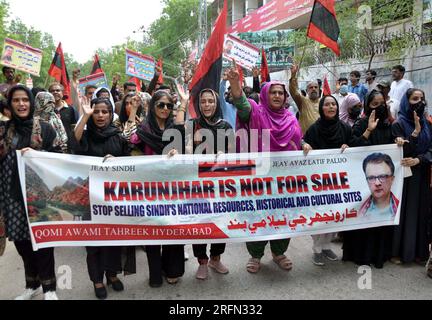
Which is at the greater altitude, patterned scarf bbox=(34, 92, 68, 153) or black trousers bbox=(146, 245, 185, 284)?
patterned scarf bbox=(34, 92, 68, 153)

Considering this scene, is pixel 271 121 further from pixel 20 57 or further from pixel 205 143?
pixel 20 57

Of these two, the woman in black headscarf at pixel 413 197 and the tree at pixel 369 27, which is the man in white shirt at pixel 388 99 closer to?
the woman in black headscarf at pixel 413 197

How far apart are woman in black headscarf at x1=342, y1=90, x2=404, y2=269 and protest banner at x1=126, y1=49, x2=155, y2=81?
6.65 m

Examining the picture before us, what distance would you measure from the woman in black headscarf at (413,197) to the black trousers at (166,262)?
A: 2.23 metres

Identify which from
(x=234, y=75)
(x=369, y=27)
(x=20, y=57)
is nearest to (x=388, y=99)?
(x=234, y=75)

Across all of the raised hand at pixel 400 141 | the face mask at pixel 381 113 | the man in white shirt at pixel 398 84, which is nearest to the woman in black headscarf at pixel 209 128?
the face mask at pixel 381 113

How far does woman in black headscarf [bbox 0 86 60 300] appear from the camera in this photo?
2.71 meters

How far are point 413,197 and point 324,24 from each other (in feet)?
7.54

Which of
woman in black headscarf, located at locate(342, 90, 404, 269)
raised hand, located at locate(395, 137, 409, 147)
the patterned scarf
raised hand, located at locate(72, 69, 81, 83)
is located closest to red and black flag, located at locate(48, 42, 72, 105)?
raised hand, located at locate(72, 69, 81, 83)

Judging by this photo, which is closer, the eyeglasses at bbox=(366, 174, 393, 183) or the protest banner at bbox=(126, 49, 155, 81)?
the eyeglasses at bbox=(366, 174, 393, 183)

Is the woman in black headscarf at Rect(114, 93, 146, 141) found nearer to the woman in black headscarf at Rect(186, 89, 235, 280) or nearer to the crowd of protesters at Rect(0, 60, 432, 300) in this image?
the crowd of protesters at Rect(0, 60, 432, 300)

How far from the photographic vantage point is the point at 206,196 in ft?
10.1

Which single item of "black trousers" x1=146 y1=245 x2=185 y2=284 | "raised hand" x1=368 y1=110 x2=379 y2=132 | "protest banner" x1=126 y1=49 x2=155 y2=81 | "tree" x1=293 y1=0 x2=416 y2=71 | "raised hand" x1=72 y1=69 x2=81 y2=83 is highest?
"tree" x1=293 y1=0 x2=416 y2=71
